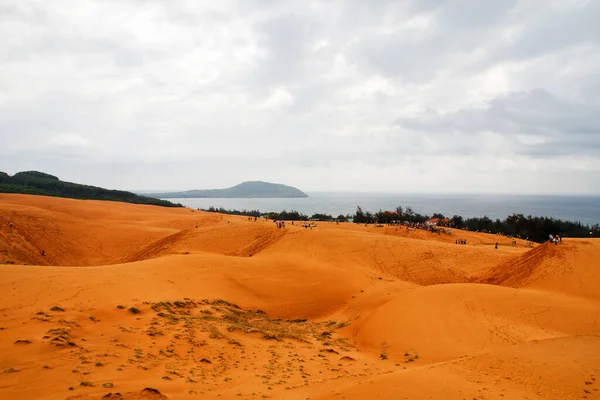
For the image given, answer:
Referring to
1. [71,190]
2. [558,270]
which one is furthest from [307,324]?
[71,190]

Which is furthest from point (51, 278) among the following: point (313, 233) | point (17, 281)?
point (313, 233)

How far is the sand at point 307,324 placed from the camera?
6.10m

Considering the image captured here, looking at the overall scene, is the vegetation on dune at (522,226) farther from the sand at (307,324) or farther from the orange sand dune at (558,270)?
the orange sand dune at (558,270)

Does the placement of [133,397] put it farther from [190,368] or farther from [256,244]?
[256,244]

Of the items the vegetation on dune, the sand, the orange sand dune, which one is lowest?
the sand

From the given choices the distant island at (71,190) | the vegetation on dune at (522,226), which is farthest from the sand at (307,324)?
the distant island at (71,190)

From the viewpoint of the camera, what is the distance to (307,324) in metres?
13.3

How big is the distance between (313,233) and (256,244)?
4.40 metres

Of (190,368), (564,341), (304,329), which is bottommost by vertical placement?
(304,329)

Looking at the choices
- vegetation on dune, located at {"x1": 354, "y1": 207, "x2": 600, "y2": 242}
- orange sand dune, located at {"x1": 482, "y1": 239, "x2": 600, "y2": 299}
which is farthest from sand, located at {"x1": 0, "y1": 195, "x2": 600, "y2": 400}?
vegetation on dune, located at {"x1": 354, "y1": 207, "x2": 600, "y2": 242}

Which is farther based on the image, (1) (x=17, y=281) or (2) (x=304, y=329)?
(2) (x=304, y=329)

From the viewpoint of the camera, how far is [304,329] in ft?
40.7

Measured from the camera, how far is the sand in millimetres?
6102

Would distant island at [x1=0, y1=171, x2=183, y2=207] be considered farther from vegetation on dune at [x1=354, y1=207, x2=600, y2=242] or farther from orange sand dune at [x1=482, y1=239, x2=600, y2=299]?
orange sand dune at [x1=482, y1=239, x2=600, y2=299]
